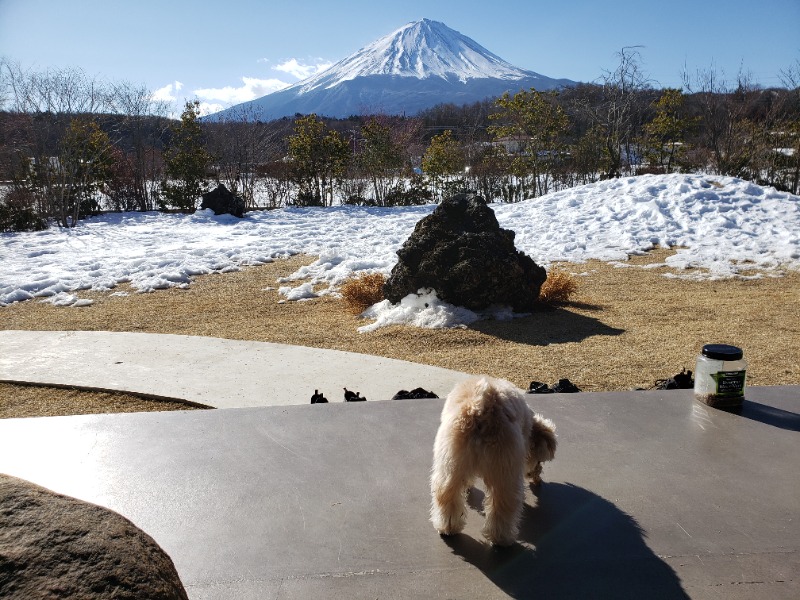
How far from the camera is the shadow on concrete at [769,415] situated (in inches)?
116

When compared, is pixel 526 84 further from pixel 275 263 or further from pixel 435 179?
pixel 275 263

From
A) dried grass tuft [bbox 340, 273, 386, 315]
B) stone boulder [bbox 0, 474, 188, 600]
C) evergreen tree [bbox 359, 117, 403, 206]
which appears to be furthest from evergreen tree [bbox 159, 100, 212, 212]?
stone boulder [bbox 0, 474, 188, 600]

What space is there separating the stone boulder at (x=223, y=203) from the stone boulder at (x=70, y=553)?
629 inches

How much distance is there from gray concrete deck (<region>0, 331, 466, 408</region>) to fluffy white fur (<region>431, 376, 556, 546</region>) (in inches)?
81.8

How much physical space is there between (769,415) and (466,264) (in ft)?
12.9

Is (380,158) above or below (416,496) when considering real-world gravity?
above

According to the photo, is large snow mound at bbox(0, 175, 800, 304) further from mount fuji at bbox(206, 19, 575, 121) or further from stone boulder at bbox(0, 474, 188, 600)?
mount fuji at bbox(206, 19, 575, 121)

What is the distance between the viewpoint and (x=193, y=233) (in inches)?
561

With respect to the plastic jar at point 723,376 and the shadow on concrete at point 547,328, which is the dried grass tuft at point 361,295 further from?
the plastic jar at point 723,376

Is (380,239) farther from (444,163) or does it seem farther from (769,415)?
(769,415)

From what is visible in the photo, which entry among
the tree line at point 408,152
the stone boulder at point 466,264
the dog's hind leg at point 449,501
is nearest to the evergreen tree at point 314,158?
the tree line at point 408,152

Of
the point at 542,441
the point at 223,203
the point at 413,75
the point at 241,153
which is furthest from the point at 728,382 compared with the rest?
the point at 413,75

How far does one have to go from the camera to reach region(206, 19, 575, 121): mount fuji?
2884 inches

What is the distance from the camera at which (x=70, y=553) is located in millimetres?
1324
